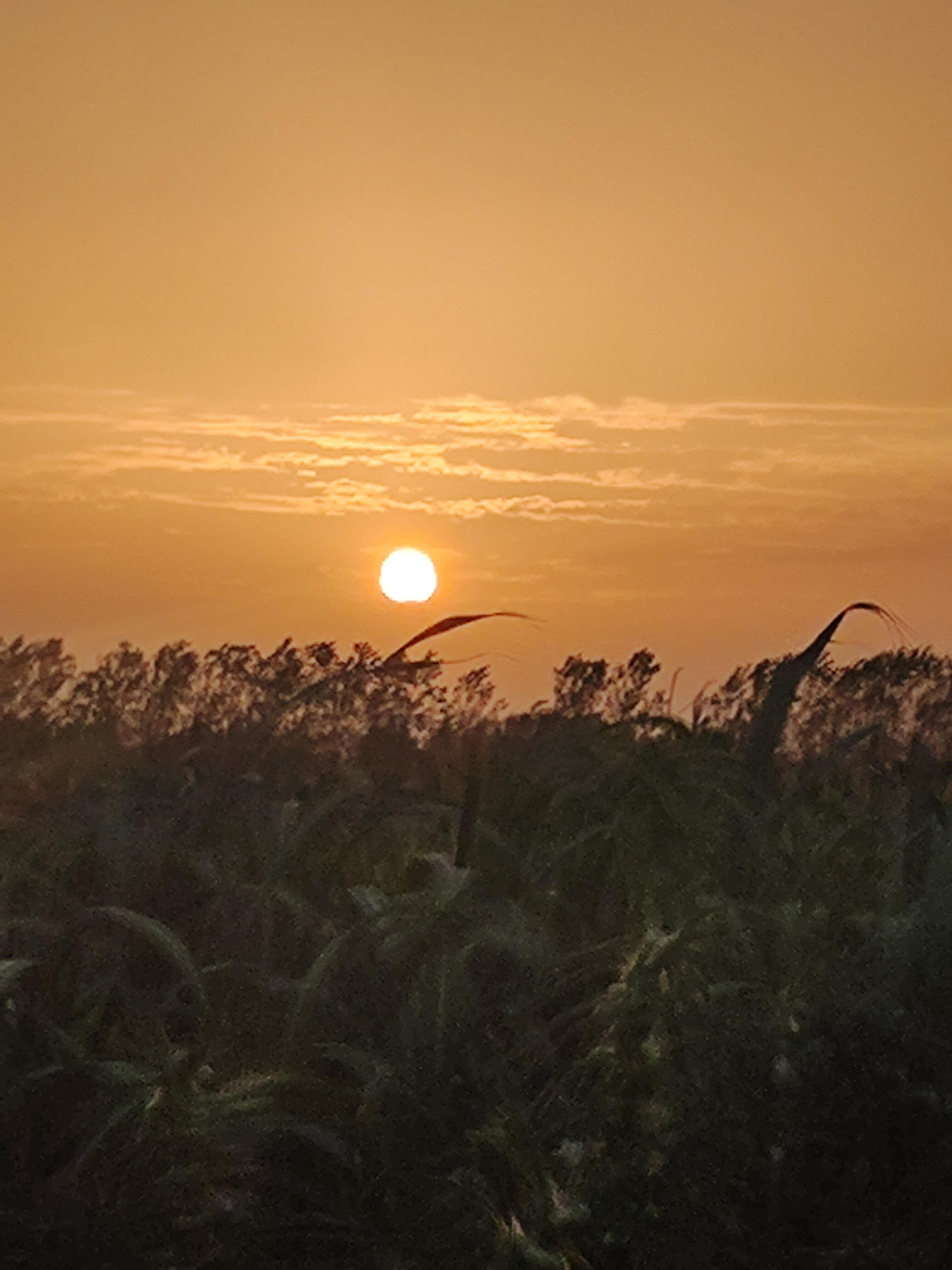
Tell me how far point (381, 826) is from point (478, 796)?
0.70 metres

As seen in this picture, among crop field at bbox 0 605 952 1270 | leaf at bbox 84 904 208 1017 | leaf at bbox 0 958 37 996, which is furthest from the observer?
leaf at bbox 84 904 208 1017

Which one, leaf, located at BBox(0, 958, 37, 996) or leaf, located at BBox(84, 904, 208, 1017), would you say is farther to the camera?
leaf, located at BBox(84, 904, 208, 1017)

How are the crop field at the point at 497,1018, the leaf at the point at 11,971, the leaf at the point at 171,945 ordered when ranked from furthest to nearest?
the leaf at the point at 171,945 < the leaf at the point at 11,971 < the crop field at the point at 497,1018

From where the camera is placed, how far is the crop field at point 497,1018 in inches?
116

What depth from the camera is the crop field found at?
2.95m

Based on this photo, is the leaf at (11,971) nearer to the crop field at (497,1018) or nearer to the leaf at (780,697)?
the crop field at (497,1018)

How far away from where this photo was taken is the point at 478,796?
3.88 meters

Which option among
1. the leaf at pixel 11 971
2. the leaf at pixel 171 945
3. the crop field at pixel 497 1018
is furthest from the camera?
the leaf at pixel 171 945

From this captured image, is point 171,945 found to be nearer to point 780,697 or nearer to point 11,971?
point 11,971

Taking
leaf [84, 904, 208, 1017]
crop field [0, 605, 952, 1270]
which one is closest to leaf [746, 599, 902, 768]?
crop field [0, 605, 952, 1270]

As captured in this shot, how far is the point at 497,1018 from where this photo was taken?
11.5 ft

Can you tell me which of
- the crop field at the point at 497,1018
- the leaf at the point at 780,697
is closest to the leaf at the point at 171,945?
the crop field at the point at 497,1018

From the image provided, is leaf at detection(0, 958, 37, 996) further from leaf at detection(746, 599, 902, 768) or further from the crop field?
leaf at detection(746, 599, 902, 768)

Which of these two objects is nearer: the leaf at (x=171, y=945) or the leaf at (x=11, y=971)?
the leaf at (x=11, y=971)
